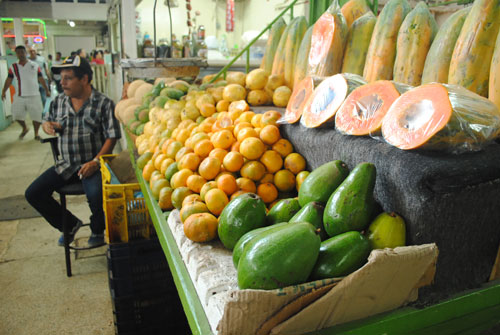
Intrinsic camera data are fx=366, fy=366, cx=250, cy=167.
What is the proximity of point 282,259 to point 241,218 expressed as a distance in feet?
1.10

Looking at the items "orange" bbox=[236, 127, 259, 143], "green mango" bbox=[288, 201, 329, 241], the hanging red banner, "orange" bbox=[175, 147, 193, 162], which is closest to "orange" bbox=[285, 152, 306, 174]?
"orange" bbox=[236, 127, 259, 143]

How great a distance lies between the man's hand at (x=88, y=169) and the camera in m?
2.98

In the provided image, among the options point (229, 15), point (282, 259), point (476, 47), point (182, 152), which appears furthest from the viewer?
point (229, 15)

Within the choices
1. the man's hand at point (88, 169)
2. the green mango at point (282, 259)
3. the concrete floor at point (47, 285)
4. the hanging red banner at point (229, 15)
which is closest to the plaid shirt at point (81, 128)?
the man's hand at point (88, 169)

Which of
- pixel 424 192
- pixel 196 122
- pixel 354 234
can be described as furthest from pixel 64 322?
pixel 424 192

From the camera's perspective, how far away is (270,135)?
64.9 inches

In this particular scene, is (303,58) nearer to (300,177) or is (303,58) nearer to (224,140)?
(224,140)

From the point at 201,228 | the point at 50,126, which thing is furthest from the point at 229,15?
the point at 201,228

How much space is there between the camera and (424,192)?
0.95 m

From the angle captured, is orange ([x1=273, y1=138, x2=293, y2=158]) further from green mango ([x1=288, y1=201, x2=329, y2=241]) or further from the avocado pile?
green mango ([x1=288, y1=201, x2=329, y2=241])

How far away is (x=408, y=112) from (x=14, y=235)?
157 inches

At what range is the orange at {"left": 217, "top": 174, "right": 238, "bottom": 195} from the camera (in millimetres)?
1492

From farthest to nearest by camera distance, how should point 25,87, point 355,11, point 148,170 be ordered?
point 25,87
point 355,11
point 148,170

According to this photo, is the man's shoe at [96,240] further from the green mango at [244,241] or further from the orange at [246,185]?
the green mango at [244,241]
